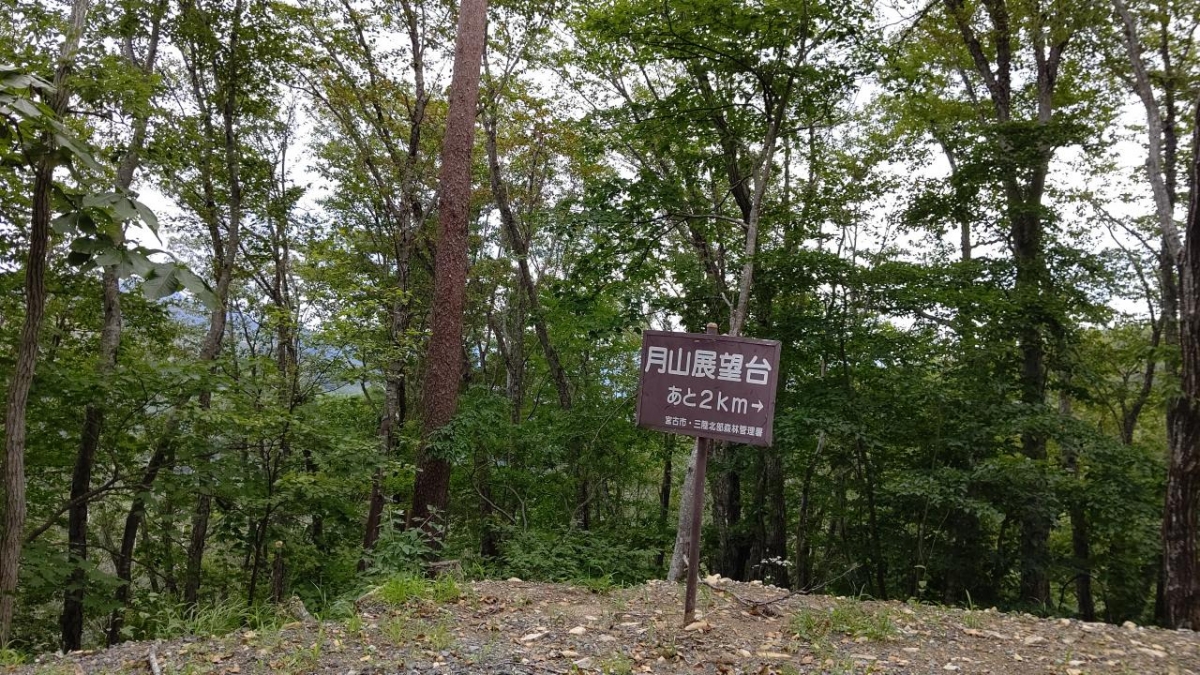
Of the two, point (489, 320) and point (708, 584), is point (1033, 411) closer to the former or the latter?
point (708, 584)

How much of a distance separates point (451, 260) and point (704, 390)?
3.75m

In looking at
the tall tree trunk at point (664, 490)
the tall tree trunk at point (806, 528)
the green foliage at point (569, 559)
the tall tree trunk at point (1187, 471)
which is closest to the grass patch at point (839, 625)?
the green foliage at point (569, 559)

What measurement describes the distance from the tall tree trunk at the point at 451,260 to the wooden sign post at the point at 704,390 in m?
3.22

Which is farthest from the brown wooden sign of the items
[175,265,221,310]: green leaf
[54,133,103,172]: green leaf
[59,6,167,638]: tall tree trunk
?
[59,6,167,638]: tall tree trunk

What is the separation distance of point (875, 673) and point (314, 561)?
7.86m

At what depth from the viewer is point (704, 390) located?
3.90 meters

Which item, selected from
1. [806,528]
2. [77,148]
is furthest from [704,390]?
[806,528]

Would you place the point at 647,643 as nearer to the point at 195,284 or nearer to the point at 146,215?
the point at 195,284

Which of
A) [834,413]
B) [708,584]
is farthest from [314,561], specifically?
[834,413]

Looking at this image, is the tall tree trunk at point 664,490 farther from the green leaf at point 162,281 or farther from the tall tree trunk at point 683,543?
the green leaf at point 162,281

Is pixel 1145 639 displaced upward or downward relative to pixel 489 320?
downward

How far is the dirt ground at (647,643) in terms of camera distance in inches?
131

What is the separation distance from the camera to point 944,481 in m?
7.80

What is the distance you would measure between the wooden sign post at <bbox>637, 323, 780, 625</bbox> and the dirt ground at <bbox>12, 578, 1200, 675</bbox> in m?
0.44
